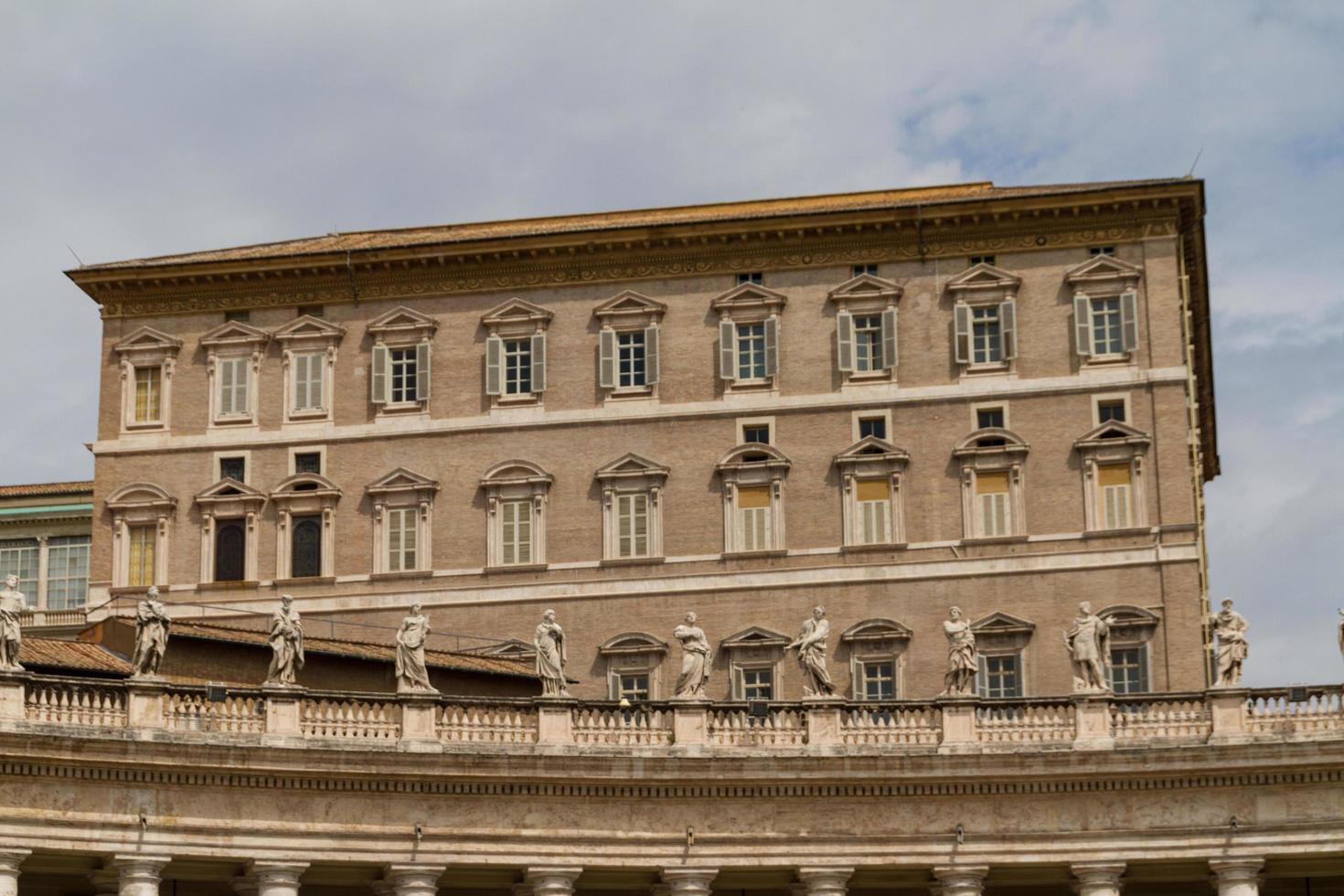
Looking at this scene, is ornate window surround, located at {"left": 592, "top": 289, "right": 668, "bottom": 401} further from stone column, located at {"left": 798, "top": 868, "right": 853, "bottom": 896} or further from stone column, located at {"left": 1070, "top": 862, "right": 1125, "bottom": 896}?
stone column, located at {"left": 1070, "top": 862, "right": 1125, "bottom": 896}

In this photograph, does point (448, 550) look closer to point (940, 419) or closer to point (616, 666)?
point (616, 666)

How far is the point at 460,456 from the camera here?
83.1 metres

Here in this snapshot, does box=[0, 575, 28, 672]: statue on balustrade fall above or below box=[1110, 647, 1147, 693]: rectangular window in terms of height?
below

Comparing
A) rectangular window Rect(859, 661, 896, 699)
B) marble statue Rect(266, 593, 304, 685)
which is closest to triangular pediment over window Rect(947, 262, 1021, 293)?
rectangular window Rect(859, 661, 896, 699)

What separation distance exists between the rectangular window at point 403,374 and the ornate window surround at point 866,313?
1412 centimetres

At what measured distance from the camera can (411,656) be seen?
5219 cm

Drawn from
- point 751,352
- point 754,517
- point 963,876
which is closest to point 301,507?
point 754,517

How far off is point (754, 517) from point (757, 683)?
560cm

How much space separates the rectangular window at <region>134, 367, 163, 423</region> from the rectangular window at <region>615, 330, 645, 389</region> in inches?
624

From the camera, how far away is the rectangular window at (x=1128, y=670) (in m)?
76.2

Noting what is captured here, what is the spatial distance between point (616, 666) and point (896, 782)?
29.1 metres

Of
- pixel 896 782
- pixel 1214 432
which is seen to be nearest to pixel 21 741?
pixel 896 782

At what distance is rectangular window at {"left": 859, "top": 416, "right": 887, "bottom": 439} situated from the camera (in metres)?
81.3

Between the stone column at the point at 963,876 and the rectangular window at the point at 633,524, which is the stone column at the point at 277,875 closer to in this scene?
the stone column at the point at 963,876
